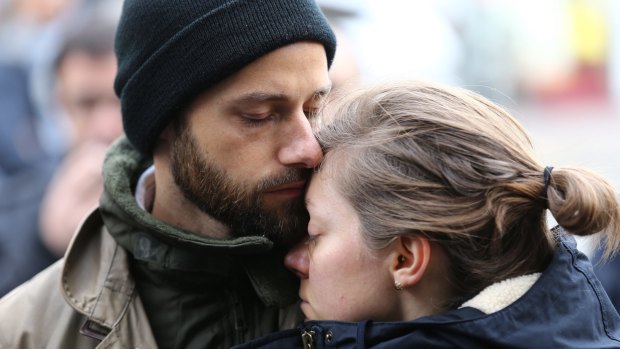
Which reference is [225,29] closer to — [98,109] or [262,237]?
[262,237]

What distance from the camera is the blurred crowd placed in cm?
416

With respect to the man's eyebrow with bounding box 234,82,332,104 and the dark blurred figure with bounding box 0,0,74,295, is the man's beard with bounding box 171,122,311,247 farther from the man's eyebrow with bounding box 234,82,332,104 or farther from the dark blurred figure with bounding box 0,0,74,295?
the dark blurred figure with bounding box 0,0,74,295

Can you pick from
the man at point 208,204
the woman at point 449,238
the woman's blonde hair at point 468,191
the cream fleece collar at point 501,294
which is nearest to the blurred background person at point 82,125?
the man at point 208,204

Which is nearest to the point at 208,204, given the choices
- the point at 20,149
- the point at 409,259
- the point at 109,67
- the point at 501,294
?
the point at 409,259

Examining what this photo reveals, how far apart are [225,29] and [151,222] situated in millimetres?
587

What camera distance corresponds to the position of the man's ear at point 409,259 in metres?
2.18

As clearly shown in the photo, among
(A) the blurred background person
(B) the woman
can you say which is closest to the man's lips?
(B) the woman

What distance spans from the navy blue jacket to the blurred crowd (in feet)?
2.42

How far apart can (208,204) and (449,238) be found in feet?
2.54

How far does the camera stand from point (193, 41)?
2.59 metres

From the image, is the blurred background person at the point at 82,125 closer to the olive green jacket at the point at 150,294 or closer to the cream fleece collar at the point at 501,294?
the olive green jacket at the point at 150,294

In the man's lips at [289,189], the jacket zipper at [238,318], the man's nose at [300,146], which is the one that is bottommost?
the jacket zipper at [238,318]

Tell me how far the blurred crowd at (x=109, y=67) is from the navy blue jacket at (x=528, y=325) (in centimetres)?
74

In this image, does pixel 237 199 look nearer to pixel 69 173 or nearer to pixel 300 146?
pixel 300 146
